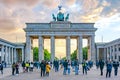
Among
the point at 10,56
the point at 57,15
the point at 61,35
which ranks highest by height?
the point at 57,15

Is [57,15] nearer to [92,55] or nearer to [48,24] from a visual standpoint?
[48,24]

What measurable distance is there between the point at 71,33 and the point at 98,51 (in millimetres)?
19089

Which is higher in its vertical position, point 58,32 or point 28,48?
point 58,32

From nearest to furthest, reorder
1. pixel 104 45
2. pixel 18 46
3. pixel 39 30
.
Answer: pixel 39 30 → pixel 18 46 → pixel 104 45

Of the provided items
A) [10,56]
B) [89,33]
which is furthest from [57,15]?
[10,56]

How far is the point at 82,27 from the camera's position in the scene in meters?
115

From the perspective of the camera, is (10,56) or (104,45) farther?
(104,45)

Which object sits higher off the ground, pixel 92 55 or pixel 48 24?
pixel 48 24

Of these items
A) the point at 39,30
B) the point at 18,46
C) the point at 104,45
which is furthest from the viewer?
the point at 104,45

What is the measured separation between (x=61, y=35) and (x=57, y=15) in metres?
8.20

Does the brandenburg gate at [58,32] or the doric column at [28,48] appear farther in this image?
the doric column at [28,48]

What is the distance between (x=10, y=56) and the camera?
118500mm

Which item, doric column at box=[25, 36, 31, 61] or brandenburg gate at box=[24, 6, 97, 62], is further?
doric column at box=[25, 36, 31, 61]

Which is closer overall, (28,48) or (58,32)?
(58,32)
